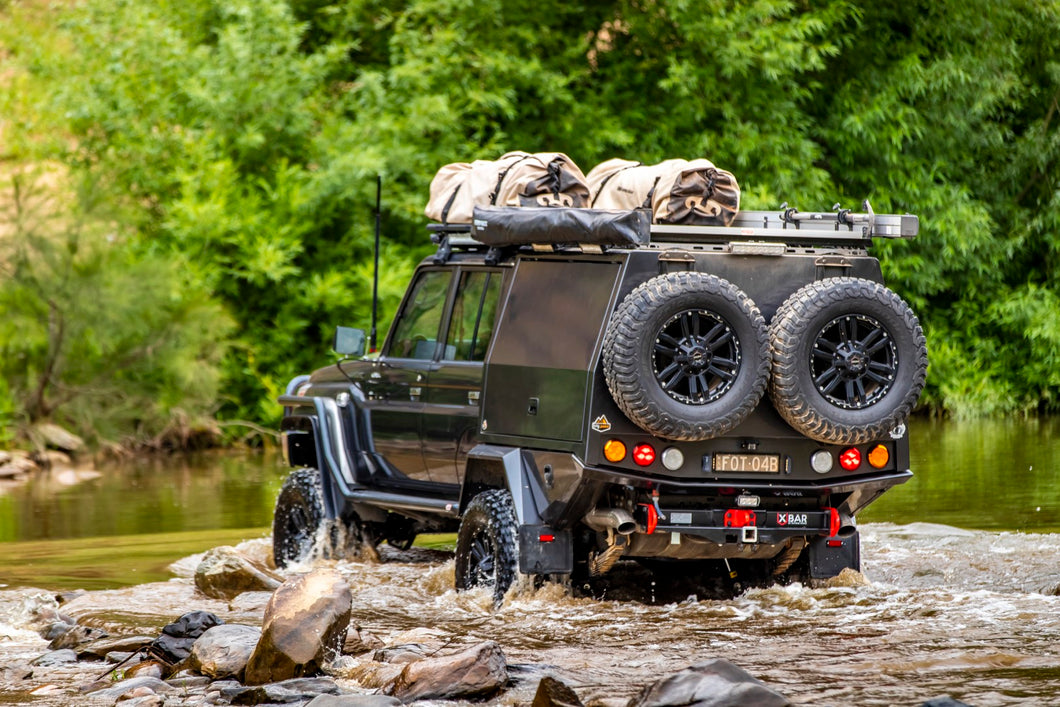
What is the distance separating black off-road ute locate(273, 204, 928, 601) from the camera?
7.93m

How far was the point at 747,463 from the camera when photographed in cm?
820

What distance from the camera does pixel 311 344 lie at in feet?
75.8

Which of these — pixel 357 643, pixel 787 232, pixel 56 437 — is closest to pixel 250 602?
pixel 357 643

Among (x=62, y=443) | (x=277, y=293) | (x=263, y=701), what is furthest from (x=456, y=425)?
(x=277, y=293)

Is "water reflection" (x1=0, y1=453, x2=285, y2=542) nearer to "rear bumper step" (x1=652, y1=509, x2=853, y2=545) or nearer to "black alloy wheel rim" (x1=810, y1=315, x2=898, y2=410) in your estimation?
"rear bumper step" (x1=652, y1=509, x2=853, y2=545)

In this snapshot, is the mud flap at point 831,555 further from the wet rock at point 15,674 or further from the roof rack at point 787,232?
the wet rock at point 15,674

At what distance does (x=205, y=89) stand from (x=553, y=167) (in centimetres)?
1407

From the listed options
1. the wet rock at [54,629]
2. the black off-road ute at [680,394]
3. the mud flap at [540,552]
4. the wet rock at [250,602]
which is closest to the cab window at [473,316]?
the black off-road ute at [680,394]

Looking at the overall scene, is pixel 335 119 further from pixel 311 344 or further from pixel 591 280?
pixel 591 280

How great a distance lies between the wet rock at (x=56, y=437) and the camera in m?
20.2

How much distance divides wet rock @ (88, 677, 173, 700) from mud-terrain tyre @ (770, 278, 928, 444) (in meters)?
3.29

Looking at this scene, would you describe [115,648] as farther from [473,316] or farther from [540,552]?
[473,316]

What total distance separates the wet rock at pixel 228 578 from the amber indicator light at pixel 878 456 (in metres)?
3.69

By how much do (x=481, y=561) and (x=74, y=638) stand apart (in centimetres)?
217
